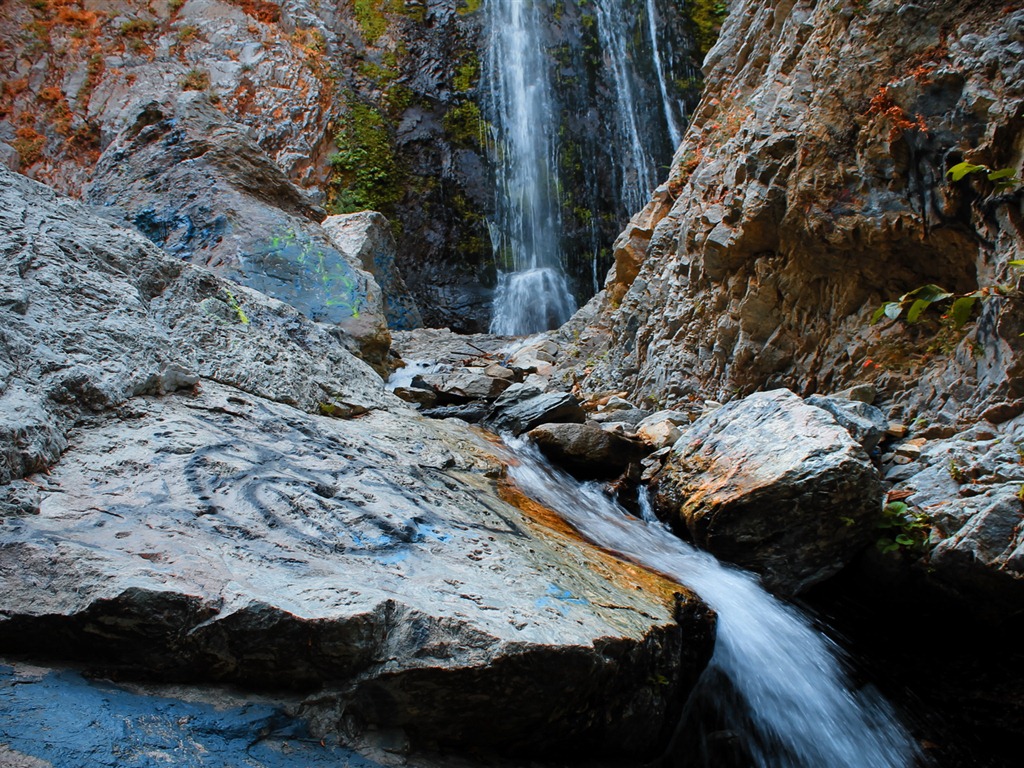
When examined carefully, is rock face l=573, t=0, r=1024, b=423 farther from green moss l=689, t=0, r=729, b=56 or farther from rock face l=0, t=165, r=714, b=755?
green moss l=689, t=0, r=729, b=56

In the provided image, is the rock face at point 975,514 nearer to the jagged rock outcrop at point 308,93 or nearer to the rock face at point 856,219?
the rock face at point 856,219

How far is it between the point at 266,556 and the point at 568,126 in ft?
52.2

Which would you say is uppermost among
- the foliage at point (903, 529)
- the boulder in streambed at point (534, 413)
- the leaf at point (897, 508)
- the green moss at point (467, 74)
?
the green moss at point (467, 74)

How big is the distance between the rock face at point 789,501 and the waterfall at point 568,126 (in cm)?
1116

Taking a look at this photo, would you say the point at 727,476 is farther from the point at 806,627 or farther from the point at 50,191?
the point at 50,191

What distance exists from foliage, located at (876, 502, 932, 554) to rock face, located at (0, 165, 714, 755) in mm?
1150

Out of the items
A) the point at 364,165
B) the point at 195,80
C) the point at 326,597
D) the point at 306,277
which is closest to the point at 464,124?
the point at 364,165

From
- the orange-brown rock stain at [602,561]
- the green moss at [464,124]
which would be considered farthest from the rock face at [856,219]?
the green moss at [464,124]

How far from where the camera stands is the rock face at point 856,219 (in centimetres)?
354

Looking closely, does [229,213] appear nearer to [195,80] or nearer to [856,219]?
[856,219]

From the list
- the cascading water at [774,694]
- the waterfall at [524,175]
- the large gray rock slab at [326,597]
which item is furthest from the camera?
the waterfall at [524,175]

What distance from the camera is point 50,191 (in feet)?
10.9

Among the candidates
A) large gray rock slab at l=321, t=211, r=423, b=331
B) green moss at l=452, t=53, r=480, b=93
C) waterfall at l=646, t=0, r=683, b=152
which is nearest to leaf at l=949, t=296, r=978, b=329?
large gray rock slab at l=321, t=211, r=423, b=331

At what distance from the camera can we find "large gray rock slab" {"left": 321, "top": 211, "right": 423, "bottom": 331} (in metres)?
10.4
